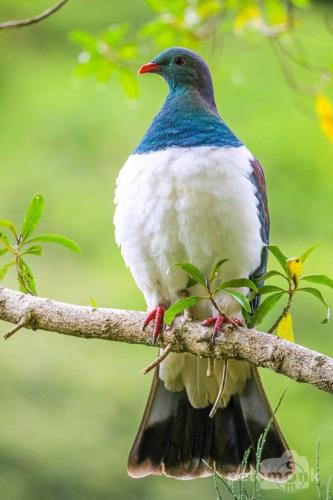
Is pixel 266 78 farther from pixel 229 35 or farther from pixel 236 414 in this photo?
pixel 236 414

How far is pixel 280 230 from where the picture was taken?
5.73 meters

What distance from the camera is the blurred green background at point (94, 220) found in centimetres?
506

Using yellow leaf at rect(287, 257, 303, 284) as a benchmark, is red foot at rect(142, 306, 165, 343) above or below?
below

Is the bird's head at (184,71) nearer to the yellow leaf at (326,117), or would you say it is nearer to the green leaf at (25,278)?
the yellow leaf at (326,117)

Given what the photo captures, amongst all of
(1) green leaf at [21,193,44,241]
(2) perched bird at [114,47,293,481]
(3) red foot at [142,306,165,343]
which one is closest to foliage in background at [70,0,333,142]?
(2) perched bird at [114,47,293,481]

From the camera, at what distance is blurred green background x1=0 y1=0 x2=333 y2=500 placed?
5062 mm

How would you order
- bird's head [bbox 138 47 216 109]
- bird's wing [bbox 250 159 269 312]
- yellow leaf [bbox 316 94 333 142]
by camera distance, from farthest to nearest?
yellow leaf [bbox 316 94 333 142]
bird's head [bbox 138 47 216 109]
bird's wing [bbox 250 159 269 312]

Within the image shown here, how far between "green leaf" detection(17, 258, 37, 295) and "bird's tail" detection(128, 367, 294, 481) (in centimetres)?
60

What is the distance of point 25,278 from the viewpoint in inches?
98.5

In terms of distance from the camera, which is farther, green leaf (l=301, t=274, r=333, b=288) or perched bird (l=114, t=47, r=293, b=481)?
perched bird (l=114, t=47, r=293, b=481)

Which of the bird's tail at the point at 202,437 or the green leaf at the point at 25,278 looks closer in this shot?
the green leaf at the point at 25,278

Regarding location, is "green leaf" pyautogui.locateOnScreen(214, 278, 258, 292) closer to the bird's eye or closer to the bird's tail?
the bird's tail

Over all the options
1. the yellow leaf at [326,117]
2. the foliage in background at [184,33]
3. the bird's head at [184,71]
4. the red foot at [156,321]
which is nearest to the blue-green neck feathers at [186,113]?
the bird's head at [184,71]

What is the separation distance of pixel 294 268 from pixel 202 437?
757mm
